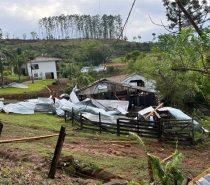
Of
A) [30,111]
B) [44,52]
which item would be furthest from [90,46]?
[30,111]

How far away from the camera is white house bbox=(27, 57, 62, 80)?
5778 cm

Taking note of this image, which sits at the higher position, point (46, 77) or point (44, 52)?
point (44, 52)

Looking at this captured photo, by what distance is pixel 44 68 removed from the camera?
58.8 meters

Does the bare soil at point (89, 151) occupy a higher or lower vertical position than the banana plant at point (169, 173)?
lower

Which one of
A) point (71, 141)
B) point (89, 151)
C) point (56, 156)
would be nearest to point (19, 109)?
point (71, 141)

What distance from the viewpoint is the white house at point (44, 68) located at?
57781mm

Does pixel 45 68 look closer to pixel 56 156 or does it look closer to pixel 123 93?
pixel 123 93

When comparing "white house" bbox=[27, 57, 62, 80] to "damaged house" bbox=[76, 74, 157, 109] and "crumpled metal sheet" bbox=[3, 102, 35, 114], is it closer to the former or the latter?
"damaged house" bbox=[76, 74, 157, 109]

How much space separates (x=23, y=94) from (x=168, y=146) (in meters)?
25.1

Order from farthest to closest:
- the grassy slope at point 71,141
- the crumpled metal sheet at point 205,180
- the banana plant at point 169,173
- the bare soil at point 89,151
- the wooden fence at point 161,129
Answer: the wooden fence at point 161,129, the grassy slope at point 71,141, the bare soil at point 89,151, the banana plant at point 169,173, the crumpled metal sheet at point 205,180

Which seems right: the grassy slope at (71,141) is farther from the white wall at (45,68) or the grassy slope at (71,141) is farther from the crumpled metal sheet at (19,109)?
the white wall at (45,68)

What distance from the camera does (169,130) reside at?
1539 centimetres

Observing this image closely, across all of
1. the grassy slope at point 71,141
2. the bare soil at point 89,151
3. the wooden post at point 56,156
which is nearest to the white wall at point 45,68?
the grassy slope at point 71,141

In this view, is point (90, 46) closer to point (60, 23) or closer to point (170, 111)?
point (170, 111)
